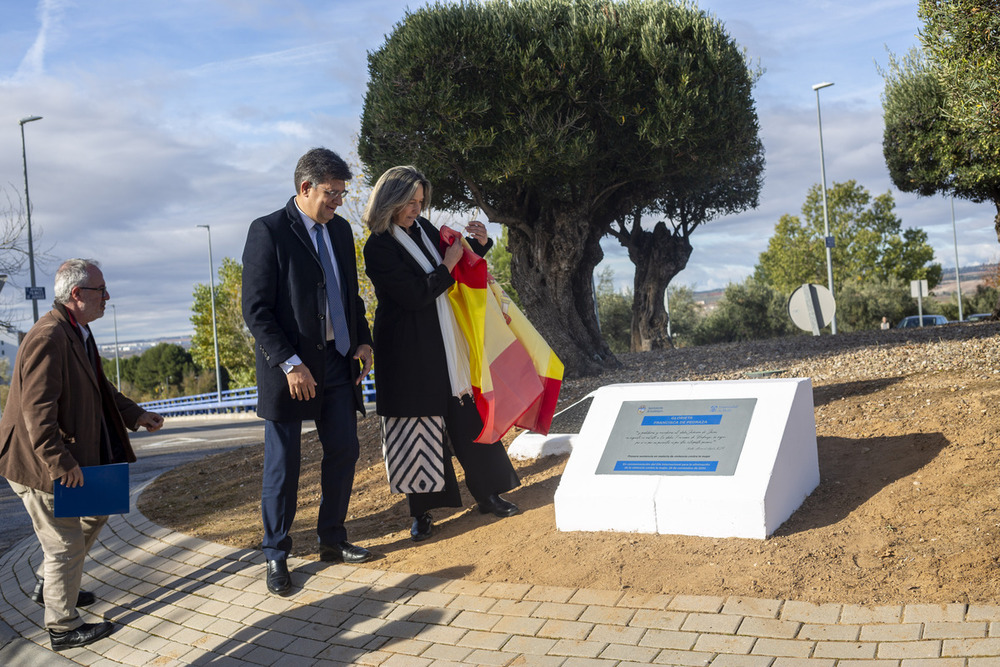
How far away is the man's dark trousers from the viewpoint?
436 cm

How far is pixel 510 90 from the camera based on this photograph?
10703 millimetres

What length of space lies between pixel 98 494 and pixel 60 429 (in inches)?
15.0

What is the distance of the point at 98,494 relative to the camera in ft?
12.8

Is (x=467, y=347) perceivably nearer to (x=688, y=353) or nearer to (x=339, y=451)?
(x=339, y=451)

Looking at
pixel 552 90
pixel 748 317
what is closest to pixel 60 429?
pixel 552 90

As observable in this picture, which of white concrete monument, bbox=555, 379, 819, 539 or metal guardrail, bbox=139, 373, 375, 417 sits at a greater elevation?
white concrete monument, bbox=555, 379, 819, 539

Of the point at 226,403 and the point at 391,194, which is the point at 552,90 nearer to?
the point at 391,194

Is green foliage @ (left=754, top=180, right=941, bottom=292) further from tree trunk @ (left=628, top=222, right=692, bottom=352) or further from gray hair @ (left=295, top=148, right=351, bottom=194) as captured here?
gray hair @ (left=295, top=148, right=351, bottom=194)

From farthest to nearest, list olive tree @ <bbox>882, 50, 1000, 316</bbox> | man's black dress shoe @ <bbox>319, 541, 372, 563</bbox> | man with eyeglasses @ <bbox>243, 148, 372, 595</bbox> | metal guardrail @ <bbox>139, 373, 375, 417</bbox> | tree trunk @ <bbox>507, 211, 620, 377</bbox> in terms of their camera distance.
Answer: metal guardrail @ <bbox>139, 373, 375, 417</bbox>, olive tree @ <bbox>882, 50, 1000, 316</bbox>, tree trunk @ <bbox>507, 211, 620, 377</bbox>, man's black dress shoe @ <bbox>319, 541, 372, 563</bbox>, man with eyeglasses @ <bbox>243, 148, 372, 595</bbox>

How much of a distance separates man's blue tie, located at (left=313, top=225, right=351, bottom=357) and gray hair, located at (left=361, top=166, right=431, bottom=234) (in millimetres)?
288

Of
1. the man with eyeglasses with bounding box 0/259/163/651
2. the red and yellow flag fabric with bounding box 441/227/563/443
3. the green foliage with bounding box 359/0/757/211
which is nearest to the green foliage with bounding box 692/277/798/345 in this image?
the green foliage with bounding box 359/0/757/211

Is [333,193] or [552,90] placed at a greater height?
[552,90]

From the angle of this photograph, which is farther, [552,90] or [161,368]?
[161,368]

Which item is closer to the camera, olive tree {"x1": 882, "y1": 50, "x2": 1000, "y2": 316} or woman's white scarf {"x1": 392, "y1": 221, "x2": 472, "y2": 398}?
woman's white scarf {"x1": 392, "y1": 221, "x2": 472, "y2": 398}
